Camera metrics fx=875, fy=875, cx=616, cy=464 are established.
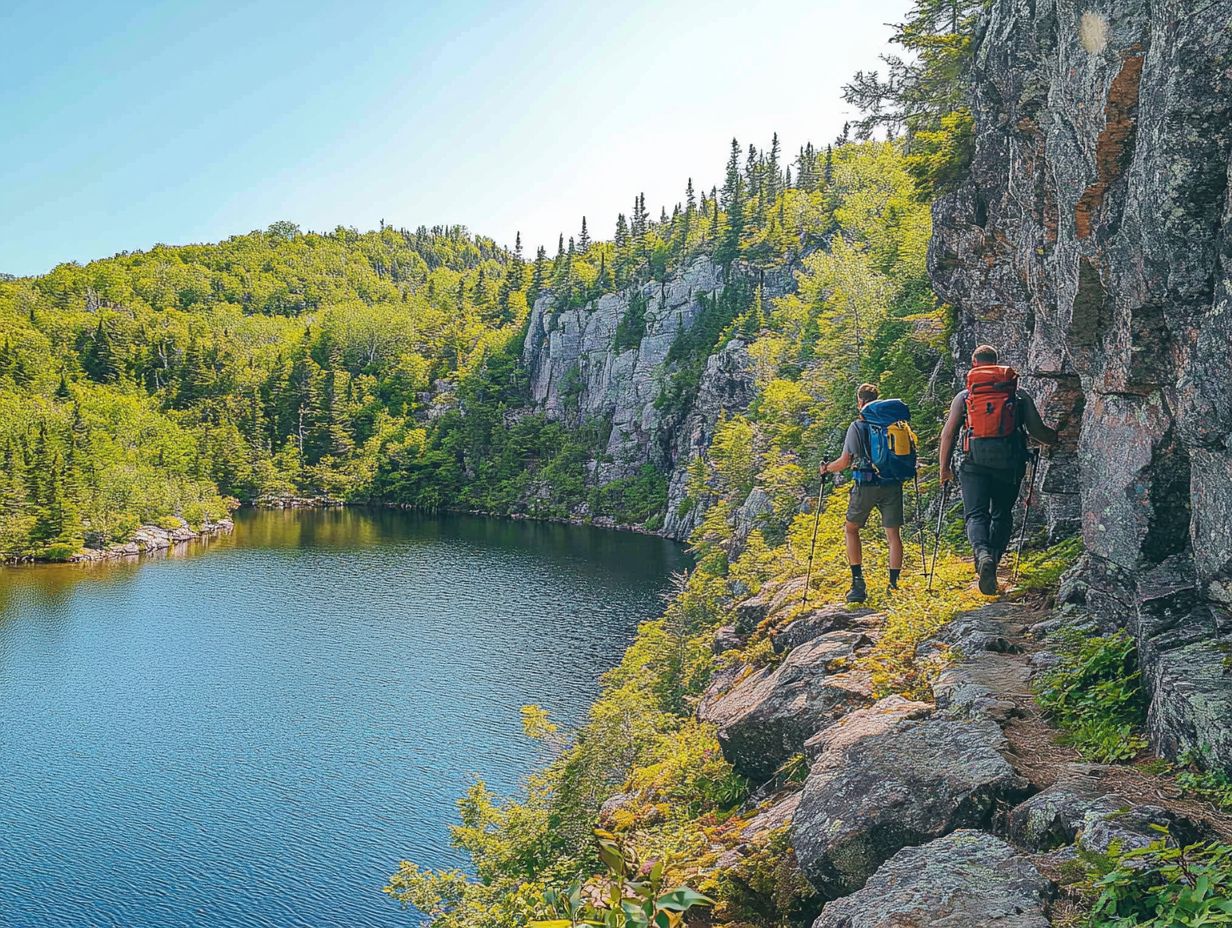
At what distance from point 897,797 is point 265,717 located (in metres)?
35.2

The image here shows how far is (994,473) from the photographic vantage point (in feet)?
30.1

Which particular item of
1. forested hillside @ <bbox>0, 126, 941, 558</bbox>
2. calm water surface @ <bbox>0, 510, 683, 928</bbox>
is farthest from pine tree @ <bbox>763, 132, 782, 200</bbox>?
calm water surface @ <bbox>0, 510, 683, 928</bbox>

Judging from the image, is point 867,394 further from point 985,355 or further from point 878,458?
point 985,355

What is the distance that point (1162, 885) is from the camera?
473 cm

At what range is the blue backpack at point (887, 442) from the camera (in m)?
10.5

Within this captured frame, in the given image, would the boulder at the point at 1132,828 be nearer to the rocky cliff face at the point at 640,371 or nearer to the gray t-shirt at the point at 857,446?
the gray t-shirt at the point at 857,446

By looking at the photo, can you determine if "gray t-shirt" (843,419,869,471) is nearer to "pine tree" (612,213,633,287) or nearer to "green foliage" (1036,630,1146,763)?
"green foliage" (1036,630,1146,763)

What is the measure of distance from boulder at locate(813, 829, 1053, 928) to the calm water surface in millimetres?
21592

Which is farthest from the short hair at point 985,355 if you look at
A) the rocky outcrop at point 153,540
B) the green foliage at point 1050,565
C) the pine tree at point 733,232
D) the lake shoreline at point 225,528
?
the pine tree at point 733,232

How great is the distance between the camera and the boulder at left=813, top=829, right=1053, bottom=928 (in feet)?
16.9

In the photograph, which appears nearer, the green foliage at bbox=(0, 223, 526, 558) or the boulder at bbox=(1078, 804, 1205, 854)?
the boulder at bbox=(1078, 804, 1205, 854)

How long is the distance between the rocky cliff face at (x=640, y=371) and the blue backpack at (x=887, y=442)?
73340 mm

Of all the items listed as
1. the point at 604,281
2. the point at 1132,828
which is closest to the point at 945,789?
the point at 1132,828

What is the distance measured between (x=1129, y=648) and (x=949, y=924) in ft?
11.6
